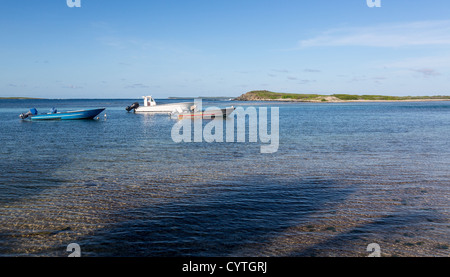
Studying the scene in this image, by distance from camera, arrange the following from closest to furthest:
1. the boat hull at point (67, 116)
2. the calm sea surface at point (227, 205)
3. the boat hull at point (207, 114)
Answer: the calm sea surface at point (227, 205)
the boat hull at point (67, 116)
the boat hull at point (207, 114)

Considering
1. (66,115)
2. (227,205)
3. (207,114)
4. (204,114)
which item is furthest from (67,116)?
(227,205)

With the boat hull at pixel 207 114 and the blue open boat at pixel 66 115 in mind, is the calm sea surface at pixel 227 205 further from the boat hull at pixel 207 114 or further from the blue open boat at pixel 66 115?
the boat hull at pixel 207 114

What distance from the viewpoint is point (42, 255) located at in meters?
7.51

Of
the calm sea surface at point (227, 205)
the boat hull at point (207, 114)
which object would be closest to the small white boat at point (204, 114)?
the boat hull at point (207, 114)

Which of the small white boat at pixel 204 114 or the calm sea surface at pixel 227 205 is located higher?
the small white boat at pixel 204 114

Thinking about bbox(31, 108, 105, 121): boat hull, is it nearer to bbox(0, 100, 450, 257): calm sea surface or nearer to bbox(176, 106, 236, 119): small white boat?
bbox(176, 106, 236, 119): small white boat

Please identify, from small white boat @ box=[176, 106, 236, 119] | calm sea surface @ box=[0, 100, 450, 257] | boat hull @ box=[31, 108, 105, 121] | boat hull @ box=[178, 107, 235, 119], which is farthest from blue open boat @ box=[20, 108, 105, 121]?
calm sea surface @ box=[0, 100, 450, 257]

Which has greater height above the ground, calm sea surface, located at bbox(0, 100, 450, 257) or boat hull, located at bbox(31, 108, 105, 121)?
boat hull, located at bbox(31, 108, 105, 121)

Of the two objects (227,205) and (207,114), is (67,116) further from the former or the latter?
(227,205)

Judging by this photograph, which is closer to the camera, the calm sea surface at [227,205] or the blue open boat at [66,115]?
the calm sea surface at [227,205]

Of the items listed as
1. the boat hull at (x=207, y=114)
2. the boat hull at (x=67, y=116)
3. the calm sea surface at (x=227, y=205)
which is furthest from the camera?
the boat hull at (x=207, y=114)

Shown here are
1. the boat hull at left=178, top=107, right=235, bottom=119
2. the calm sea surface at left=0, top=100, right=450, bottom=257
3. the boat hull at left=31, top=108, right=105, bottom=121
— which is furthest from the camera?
the boat hull at left=178, top=107, right=235, bottom=119

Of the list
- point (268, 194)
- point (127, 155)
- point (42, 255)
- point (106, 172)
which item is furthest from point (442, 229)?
point (127, 155)

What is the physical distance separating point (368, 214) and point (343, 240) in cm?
231
